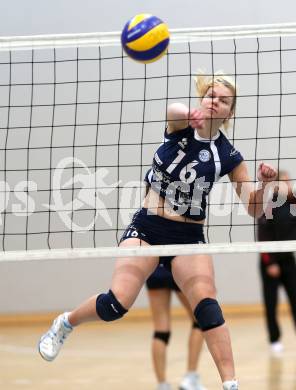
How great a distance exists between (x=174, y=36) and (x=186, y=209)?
41.8 inches

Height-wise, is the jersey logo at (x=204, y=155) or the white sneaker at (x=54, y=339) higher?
the jersey logo at (x=204, y=155)

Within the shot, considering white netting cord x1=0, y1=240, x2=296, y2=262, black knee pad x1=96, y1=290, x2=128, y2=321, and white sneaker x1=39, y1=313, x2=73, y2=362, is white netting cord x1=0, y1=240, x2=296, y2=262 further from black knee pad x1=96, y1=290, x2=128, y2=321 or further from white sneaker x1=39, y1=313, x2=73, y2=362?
white sneaker x1=39, y1=313, x2=73, y2=362

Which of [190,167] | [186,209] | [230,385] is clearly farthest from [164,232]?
[230,385]

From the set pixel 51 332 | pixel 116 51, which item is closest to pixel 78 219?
pixel 116 51

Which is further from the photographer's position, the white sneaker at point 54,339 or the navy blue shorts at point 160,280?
the navy blue shorts at point 160,280

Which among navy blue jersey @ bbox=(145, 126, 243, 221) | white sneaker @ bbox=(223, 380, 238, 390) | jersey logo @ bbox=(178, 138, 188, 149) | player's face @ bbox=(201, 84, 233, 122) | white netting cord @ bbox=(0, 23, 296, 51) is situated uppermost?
white netting cord @ bbox=(0, 23, 296, 51)

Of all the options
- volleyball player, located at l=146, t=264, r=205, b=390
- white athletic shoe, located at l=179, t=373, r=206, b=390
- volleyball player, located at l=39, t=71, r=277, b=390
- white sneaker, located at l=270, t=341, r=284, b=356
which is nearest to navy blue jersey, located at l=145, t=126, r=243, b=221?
volleyball player, located at l=39, t=71, r=277, b=390

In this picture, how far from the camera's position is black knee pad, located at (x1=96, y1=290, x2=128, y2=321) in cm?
476

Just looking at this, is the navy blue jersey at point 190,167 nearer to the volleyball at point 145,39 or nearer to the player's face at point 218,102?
the player's face at point 218,102

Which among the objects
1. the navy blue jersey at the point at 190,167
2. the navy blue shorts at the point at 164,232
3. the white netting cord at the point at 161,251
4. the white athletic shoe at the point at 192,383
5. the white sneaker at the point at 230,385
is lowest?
the white athletic shoe at the point at 192,383

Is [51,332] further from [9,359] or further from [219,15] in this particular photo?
[219,15]

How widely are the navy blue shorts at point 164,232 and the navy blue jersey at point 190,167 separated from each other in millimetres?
81

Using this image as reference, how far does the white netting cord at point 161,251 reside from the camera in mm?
4777

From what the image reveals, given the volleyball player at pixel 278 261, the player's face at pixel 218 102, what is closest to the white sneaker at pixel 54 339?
the player's face at pixel 218 102
